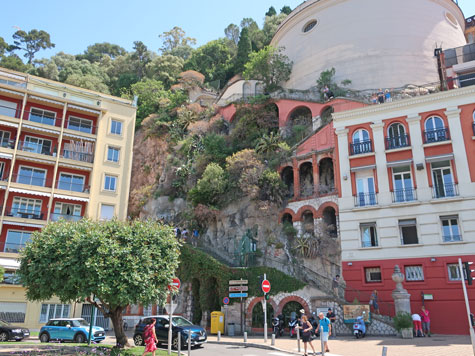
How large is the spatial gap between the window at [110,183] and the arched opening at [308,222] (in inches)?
658

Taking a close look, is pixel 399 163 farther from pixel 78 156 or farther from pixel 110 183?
pixel 78 156

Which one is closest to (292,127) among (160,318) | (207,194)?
(207,194)

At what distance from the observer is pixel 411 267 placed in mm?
24203

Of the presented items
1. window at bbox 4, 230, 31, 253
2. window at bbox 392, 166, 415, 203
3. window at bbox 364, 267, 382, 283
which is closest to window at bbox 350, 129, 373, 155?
window at bbox 392, 166, 415, 203

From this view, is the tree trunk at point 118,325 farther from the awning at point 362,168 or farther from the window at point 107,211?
the window at point 107,211

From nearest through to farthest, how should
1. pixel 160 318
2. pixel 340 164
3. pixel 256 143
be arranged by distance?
pixel 160 318 < pixel 340 164 < pixel 256 143

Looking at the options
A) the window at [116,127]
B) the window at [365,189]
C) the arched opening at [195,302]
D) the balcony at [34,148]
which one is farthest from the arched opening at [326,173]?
the balcony at [34,148]

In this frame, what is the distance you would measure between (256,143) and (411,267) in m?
17.5

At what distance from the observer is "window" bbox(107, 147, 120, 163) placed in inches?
1403

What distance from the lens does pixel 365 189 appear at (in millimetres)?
26906

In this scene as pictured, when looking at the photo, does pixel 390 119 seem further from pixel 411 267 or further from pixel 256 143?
pixel 256 143

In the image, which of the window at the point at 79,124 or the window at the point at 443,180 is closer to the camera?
the window at the point at 443,180

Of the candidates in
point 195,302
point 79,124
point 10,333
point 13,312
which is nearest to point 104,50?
point 79,124

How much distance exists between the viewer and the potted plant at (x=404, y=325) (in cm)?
1994
